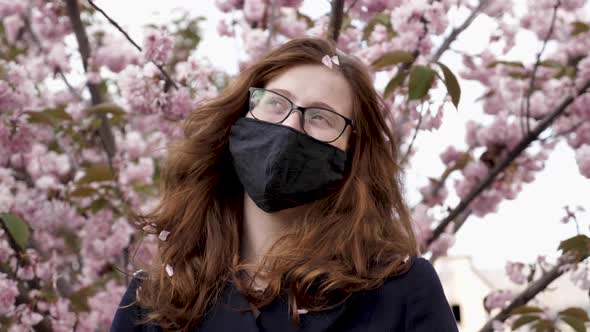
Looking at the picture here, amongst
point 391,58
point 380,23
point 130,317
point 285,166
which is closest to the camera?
point 285,166

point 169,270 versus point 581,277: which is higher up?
point 169,270

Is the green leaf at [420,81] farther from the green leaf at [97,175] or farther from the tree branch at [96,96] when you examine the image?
the tree branch at [96,96]

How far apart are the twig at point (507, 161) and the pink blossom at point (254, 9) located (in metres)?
1.18

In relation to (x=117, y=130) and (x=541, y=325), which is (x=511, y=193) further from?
(x=117, y=130)

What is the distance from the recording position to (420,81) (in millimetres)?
2480

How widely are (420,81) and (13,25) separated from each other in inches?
91.4

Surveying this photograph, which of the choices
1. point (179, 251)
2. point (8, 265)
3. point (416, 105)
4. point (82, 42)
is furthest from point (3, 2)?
point (179, 251)

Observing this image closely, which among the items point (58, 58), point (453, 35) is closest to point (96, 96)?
point (58, 58)

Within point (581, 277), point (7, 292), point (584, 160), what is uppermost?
point (584, 160)

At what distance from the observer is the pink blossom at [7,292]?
2.90 metres

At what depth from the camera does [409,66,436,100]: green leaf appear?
2.48 m

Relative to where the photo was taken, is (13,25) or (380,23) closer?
(380,23)

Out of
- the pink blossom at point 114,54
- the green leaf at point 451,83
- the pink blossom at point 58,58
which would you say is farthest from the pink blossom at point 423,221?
the pink blossom at point 58,58

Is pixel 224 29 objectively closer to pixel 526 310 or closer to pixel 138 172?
pixel 138 172
